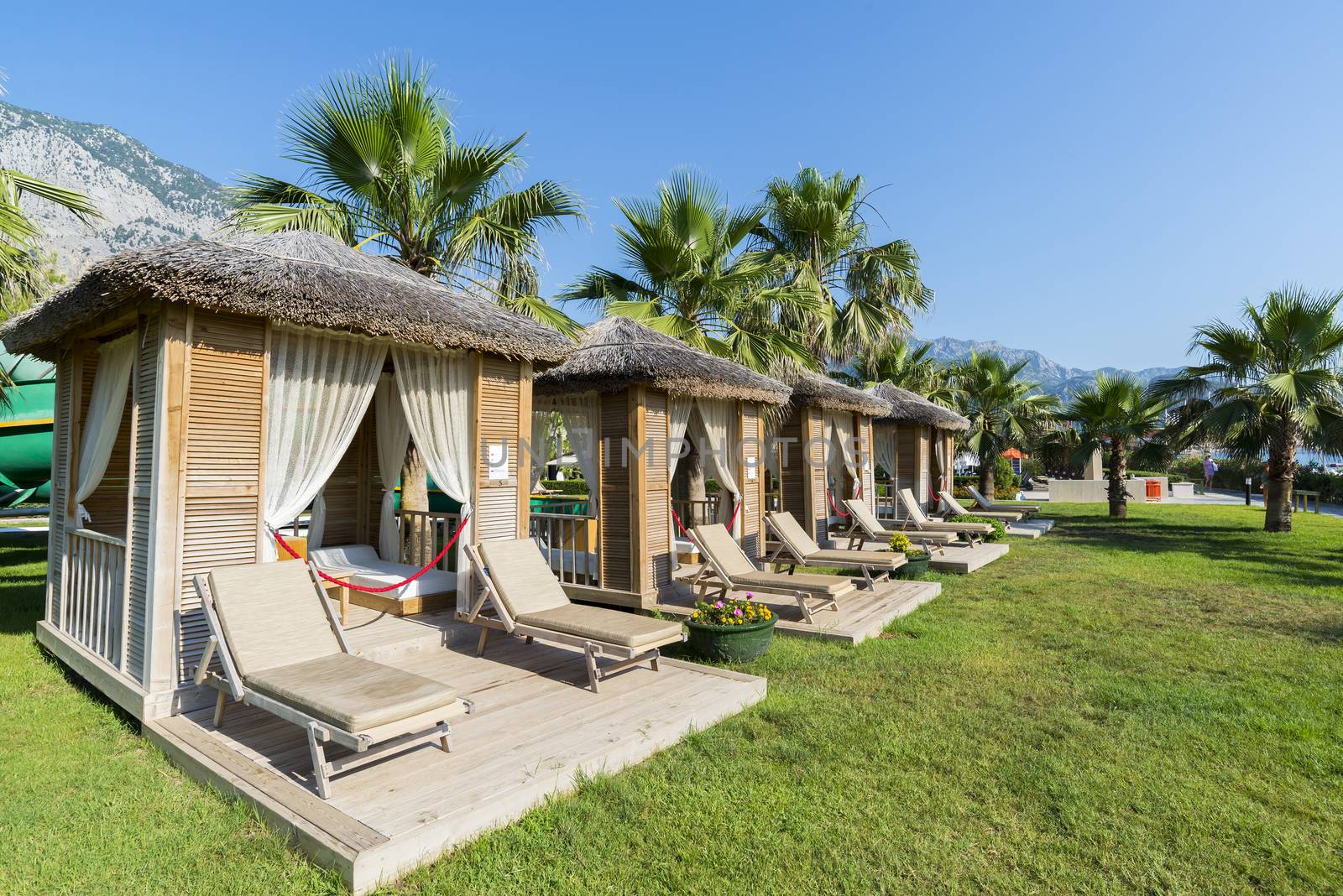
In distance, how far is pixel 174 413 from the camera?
4.21 meters

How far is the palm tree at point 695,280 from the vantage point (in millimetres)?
10398

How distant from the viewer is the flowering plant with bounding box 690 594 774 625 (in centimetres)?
552

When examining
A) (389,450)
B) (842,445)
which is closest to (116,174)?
(389,450)

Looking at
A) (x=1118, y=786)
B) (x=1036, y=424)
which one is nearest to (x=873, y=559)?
(x=1118, y=786)

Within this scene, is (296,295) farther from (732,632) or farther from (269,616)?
(732,632)

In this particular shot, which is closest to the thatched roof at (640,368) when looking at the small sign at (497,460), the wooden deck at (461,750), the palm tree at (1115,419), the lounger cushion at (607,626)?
the small sign at (497,460)

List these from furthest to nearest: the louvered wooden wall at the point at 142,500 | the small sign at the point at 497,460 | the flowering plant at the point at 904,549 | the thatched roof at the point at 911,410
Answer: the thatched roof at the point at 911,410, the flowering plant at the point at 904,549, the small sign at the point at 497,460, the louvered wooden wall at the point at 142,500

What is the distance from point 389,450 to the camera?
7.43 m

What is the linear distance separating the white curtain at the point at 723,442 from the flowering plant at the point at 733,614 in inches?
132

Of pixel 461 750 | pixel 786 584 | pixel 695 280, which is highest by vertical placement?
pixel 695 280

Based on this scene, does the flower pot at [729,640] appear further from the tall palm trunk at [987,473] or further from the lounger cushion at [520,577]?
the tall palm trunk at [987,473]

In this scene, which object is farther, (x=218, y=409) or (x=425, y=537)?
(x=425, y=537)

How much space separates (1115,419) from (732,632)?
58.6ft

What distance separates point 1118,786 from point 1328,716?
83.8 inches
